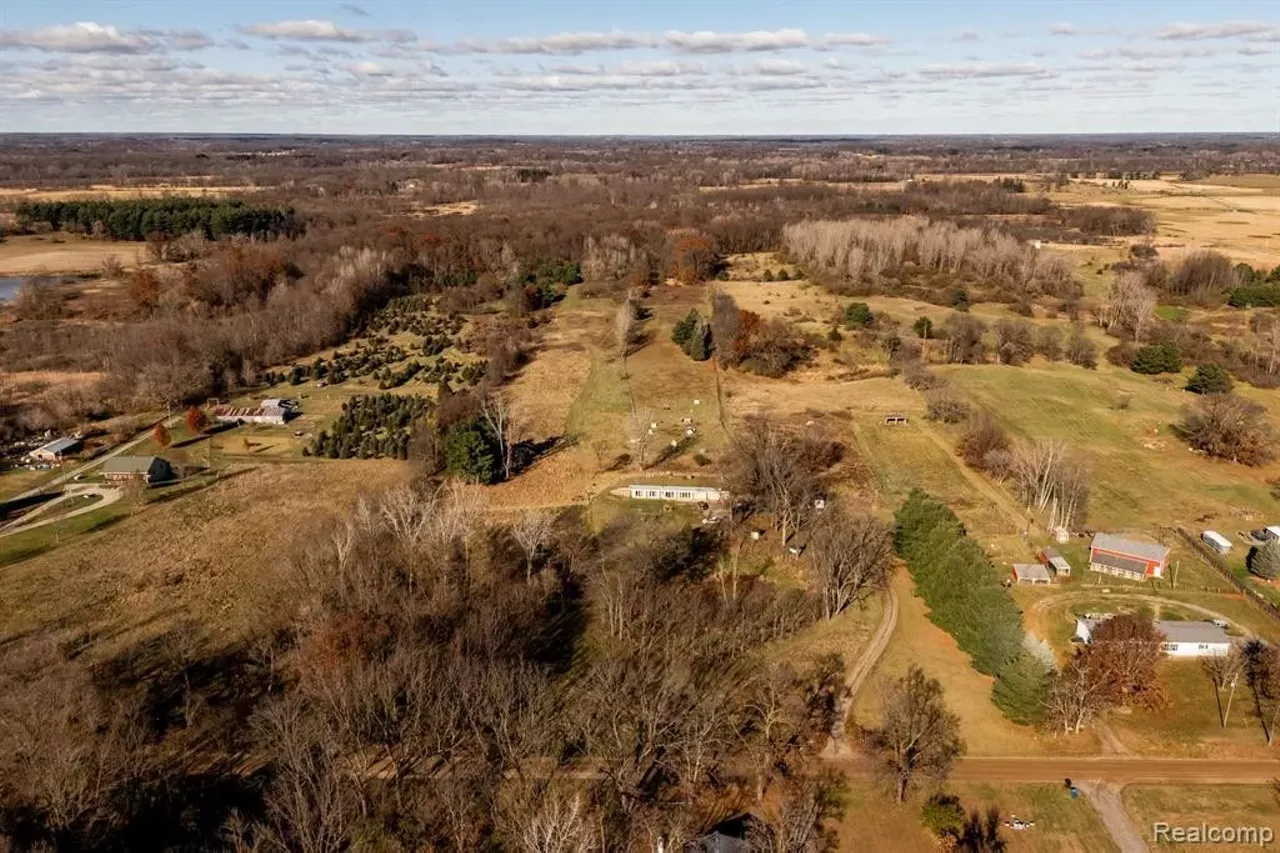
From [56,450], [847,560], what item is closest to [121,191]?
[56,450]

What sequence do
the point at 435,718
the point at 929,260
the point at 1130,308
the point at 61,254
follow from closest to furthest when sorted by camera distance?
1. the point at 435,718
2. the point at 1130,308
3. the point at 929,260
4. the point at 61,254

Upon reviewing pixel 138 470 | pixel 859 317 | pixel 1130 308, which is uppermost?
pixel 1130 308

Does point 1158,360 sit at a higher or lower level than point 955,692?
higher

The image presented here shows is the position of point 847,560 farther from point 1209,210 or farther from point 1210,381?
point 1209,210

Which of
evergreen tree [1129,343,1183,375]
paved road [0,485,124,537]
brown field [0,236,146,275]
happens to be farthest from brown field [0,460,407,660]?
brown field [0,236,146,275]

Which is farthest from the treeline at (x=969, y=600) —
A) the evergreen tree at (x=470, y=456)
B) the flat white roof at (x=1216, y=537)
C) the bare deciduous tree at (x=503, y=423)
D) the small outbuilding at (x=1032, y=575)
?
the bare deciduous tree at (x=503, y=423)

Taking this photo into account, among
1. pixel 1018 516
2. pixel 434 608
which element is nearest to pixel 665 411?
pixel 1018 516

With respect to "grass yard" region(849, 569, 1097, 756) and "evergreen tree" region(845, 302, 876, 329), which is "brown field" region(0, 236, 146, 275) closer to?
"evergreen tree" region(845, 302, 876, 329)
